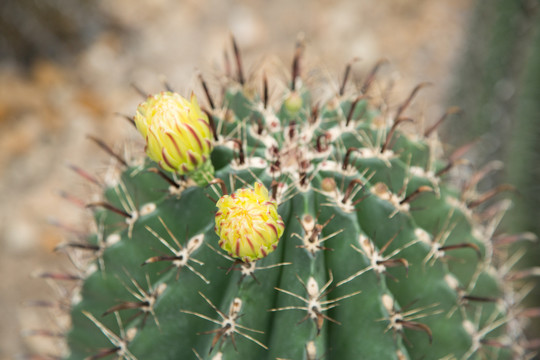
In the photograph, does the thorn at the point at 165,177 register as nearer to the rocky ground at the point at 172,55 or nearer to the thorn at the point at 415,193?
the thorn at the point at 415,193

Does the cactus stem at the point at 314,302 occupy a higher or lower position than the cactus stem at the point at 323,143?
lower

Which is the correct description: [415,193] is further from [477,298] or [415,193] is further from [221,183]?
[221,183]

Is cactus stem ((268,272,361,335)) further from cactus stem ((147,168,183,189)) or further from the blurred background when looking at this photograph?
the blurred background

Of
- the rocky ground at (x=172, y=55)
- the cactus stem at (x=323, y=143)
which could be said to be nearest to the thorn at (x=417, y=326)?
the cactus stem at (x=323, y=143)

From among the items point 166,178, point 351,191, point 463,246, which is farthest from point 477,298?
point 166,178

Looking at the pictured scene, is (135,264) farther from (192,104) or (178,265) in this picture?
(192,104)
